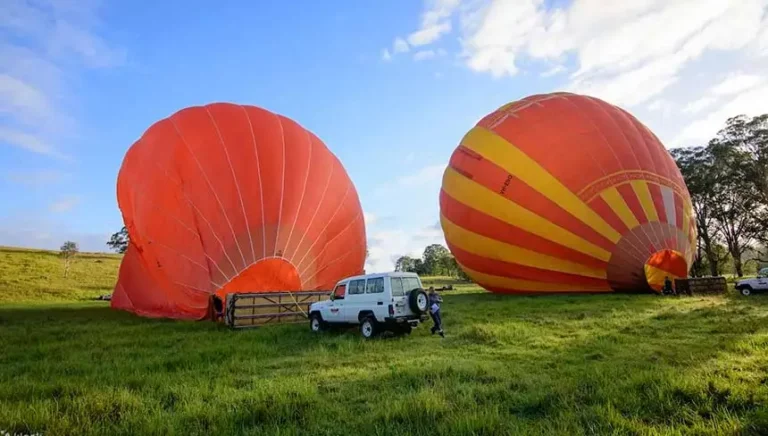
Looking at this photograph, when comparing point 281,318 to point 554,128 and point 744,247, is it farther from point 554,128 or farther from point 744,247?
point 744,247

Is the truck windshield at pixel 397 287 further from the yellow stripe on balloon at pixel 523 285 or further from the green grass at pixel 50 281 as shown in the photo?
the green grass at pixel 50 281

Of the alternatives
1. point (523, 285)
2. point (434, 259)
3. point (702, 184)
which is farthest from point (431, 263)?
point (523, 285)

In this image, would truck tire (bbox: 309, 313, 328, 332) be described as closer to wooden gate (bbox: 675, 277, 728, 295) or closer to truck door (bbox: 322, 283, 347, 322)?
truck door (bbox: 322, 283, 347, 322)

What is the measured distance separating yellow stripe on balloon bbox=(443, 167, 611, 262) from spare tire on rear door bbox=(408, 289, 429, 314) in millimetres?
6950

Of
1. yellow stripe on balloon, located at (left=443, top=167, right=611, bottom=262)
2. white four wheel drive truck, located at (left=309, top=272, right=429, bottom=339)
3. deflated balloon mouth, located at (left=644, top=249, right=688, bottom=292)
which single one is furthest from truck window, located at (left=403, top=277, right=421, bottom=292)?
deflated balloon mouth, located at (left=644, top=249, right=688, bottom=292)

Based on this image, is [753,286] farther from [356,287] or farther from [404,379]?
[404,379]

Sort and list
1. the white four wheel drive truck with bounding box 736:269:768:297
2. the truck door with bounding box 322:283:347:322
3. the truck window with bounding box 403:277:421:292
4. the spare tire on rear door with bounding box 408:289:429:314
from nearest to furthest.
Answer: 1. the spare tire on rear door with bounding box 408:289:429:314
2. the truck window with bounding box 403:277:421:292
3. the truck door with bounding box 322:283:347:322
4. the white four wheel drive truck with bounding box 736:269:768:297

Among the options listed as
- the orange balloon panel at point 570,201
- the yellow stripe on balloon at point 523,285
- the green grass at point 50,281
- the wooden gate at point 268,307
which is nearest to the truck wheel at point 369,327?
the wooden gate at point 268,307

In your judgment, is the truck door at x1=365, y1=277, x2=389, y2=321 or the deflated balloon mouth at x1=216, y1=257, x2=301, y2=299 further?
the deflated balloon mouth at x1=216, y1=257, x2=301, y2=299

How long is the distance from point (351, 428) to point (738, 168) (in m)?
46.8

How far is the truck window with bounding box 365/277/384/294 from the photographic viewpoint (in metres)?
11.8

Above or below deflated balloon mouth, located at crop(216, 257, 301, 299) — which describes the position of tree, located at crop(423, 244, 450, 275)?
above

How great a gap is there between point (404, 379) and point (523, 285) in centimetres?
1296

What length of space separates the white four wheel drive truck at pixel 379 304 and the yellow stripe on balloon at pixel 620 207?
8137 millimetres
